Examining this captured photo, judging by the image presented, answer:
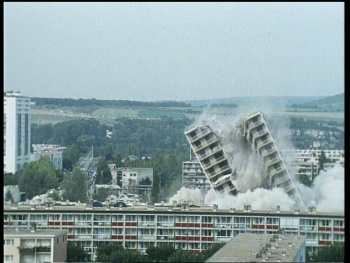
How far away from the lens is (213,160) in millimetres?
3084

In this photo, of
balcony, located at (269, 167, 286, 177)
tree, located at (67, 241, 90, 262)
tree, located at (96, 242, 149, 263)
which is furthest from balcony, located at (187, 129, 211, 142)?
tree, located at (67, 241, 90, 262)

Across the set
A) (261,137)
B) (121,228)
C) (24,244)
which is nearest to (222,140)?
(261,137)

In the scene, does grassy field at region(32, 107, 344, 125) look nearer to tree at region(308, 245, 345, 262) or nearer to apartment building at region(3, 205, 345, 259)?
apartment building at region(3, 205, 345, 259)

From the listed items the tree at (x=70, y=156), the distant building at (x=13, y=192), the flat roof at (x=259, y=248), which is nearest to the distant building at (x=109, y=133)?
the tree at (x=70, y=156)

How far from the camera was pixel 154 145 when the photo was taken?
10.2ft

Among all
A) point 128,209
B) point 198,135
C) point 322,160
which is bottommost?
point 128,209

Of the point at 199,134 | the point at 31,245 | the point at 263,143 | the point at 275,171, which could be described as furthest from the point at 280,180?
the point at 31,245

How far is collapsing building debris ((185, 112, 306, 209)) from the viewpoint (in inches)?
119

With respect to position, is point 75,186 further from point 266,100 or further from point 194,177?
point 266,100

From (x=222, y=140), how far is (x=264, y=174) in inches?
9.2

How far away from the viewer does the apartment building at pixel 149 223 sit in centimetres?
307

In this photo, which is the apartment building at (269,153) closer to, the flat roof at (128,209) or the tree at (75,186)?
the flat roof at (128,209)

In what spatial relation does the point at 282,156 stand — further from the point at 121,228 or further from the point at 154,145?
the point at 121,228

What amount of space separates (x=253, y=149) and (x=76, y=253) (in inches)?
35.9
